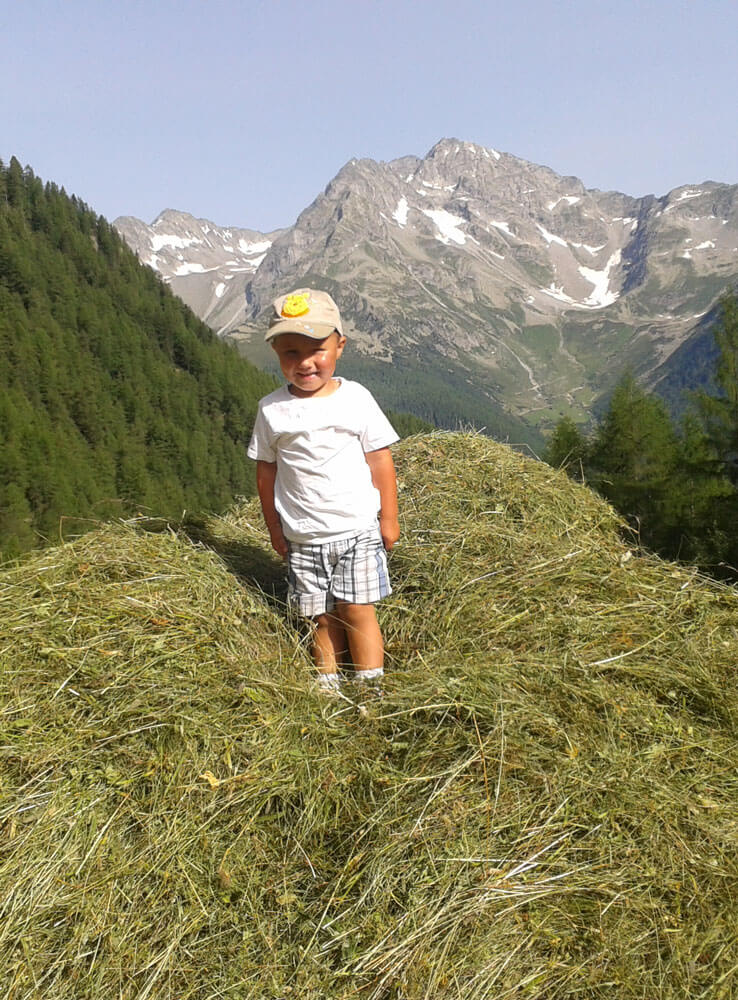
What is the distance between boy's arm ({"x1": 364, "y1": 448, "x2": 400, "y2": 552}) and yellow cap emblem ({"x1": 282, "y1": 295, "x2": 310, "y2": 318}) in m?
0.93

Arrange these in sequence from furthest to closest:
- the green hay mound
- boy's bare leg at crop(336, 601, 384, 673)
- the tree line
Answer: the tree line → boy's bare leg at crop(336, 601, 384, 673) → the green hay mound

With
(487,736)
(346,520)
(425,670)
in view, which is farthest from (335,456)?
(487,736)

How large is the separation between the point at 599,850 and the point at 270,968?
1241mm

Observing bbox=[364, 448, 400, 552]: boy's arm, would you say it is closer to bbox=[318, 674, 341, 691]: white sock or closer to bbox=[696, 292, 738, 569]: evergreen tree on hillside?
bbox=[318, 674, 341, 691]: white sock

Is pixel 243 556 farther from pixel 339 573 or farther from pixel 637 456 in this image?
pixel 637 456

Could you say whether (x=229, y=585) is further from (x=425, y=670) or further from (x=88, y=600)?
(x=425, y=670)

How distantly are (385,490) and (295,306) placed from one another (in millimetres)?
1226

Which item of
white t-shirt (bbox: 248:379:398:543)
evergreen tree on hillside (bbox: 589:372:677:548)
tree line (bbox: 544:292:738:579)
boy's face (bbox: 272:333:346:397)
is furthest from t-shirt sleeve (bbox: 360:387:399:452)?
evergreen tree on hillside (bbox: 589:372:677:548)

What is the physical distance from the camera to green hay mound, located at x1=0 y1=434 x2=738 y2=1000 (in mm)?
2281


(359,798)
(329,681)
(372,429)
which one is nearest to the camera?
(359,798)

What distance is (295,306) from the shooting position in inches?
153

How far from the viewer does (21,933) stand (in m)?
2.37

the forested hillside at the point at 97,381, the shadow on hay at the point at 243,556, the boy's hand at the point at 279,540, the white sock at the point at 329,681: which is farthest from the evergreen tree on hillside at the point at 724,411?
the forested hillside at the point at 97,381

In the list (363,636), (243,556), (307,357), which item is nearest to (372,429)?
(307,357)
